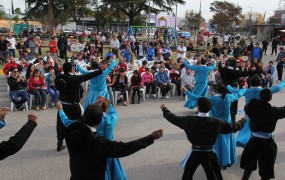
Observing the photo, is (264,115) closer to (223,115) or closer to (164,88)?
(223,115)

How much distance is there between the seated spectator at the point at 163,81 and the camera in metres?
11.6

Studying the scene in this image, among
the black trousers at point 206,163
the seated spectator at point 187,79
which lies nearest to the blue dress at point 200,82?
the seated spectator at point 187,79

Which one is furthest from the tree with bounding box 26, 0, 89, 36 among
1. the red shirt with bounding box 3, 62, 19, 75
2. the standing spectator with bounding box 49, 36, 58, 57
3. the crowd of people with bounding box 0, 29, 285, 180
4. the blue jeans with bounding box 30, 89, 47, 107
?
the blue jeans with bounding box 30, 89, 47, 107

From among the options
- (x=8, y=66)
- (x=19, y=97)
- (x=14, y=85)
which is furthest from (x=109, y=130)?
(x=8, y=66)

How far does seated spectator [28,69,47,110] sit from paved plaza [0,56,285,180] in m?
0.44

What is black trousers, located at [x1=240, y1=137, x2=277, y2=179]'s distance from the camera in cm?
468

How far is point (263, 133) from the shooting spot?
185 inches

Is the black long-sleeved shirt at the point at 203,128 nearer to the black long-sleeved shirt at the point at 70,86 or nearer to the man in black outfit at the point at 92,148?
the man in black outfit at the point at 92,148

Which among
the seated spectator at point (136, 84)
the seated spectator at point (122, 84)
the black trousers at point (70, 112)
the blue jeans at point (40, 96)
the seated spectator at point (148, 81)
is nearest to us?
the black trousers at point (70, 112)

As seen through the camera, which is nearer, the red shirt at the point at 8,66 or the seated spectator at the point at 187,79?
the seated spectator at the point at 187,79

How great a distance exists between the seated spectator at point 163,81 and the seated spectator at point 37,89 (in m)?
4.00

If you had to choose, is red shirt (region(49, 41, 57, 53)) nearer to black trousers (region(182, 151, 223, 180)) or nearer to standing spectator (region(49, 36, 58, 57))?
standing spectator (region(49, 36, 58, 57))

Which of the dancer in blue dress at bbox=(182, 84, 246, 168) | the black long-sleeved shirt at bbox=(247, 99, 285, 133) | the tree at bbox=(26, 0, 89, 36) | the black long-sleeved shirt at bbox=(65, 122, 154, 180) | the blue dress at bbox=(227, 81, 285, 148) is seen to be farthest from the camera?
the tree at bbox=(26, 0, 89, 36)

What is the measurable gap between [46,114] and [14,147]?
244 inches
